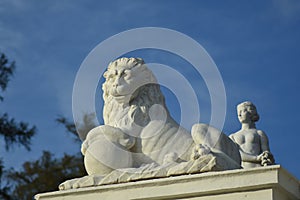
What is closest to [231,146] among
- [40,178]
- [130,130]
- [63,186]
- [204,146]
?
[204,146]

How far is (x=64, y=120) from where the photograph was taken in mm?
27016

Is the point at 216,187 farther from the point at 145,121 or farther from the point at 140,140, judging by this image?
the point at 145,121

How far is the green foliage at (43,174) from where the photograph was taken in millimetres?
24953

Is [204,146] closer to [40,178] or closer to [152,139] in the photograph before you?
[152,139]

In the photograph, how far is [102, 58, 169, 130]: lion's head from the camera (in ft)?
35.9

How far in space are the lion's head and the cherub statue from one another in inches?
53.1

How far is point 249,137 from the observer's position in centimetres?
1188

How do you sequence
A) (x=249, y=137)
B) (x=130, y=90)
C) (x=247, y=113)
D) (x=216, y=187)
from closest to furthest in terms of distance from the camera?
(x=216, y=187), (x=130, y=90), (x=249, y=137), (x=247, y=113)

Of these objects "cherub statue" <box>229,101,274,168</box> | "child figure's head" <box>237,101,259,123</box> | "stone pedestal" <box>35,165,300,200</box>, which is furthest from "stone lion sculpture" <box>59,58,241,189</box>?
"child figure's head" <box>237,101,259,123</box>

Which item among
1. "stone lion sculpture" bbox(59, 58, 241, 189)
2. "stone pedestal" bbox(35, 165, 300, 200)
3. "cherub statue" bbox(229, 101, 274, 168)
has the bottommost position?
"stone pedestal" bbox(35, 165, 300, 200)

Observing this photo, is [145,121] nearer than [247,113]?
Yes

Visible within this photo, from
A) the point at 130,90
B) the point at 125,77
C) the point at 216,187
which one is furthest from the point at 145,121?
the point at 216,187

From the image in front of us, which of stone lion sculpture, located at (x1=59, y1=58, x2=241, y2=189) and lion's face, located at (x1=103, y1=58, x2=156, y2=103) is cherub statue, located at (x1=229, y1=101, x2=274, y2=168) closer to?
stone lion sculpture, located at (x1=59, y1=58, x2=241, y2=189)

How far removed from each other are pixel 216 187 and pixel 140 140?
1.48 meters
